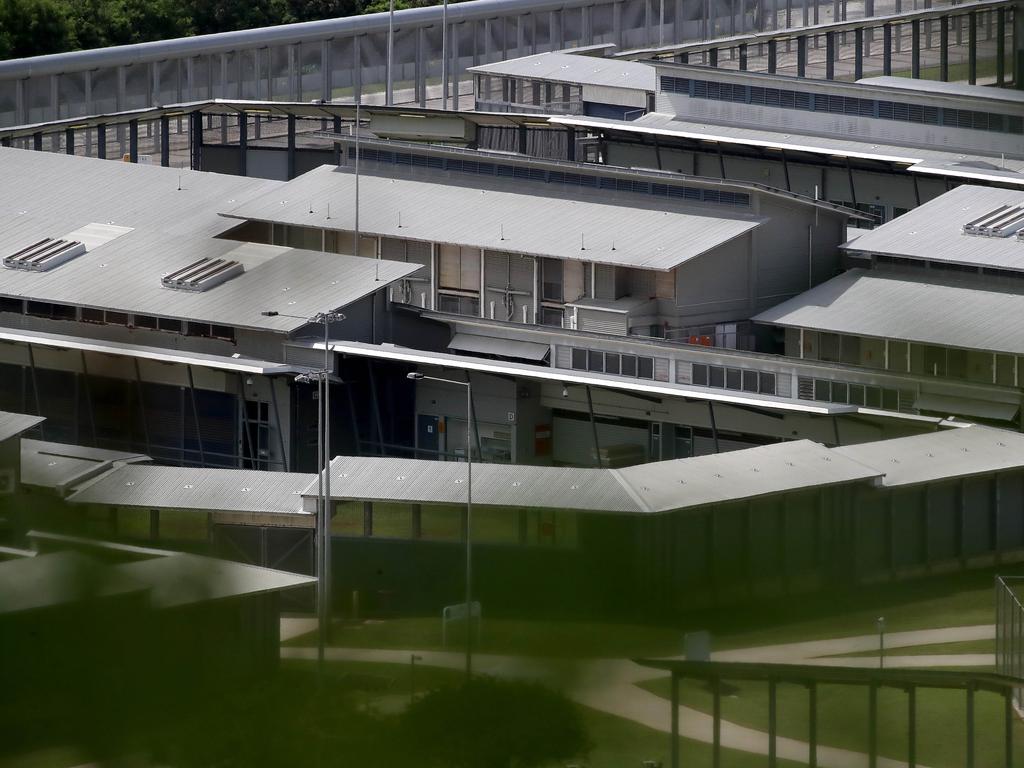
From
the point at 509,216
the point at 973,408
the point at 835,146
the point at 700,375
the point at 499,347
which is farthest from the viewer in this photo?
the point at 835,146

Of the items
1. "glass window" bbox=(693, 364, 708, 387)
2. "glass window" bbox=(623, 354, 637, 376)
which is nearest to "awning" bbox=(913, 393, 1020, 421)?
"glass window" bbox=(693, 364, 708, 387)

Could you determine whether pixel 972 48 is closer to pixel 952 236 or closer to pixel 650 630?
pixel 650 630

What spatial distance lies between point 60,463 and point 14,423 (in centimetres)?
4

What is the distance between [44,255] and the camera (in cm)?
1443

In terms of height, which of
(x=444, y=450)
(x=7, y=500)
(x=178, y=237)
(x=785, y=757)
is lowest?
(x=444, y=450)

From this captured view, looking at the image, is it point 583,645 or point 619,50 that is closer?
point 583,645

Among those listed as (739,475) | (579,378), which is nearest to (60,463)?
(739,475)

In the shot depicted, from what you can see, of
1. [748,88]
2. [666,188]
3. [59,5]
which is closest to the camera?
[666,188]

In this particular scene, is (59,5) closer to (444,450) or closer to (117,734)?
(444,450)

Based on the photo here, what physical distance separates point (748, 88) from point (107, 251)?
8898mm

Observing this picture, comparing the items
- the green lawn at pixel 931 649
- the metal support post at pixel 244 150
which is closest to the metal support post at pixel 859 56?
the metal support post at pixel 244 150

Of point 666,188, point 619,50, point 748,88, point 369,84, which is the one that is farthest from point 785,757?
point 619,50

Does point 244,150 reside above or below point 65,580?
below

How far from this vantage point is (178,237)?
1577cm
